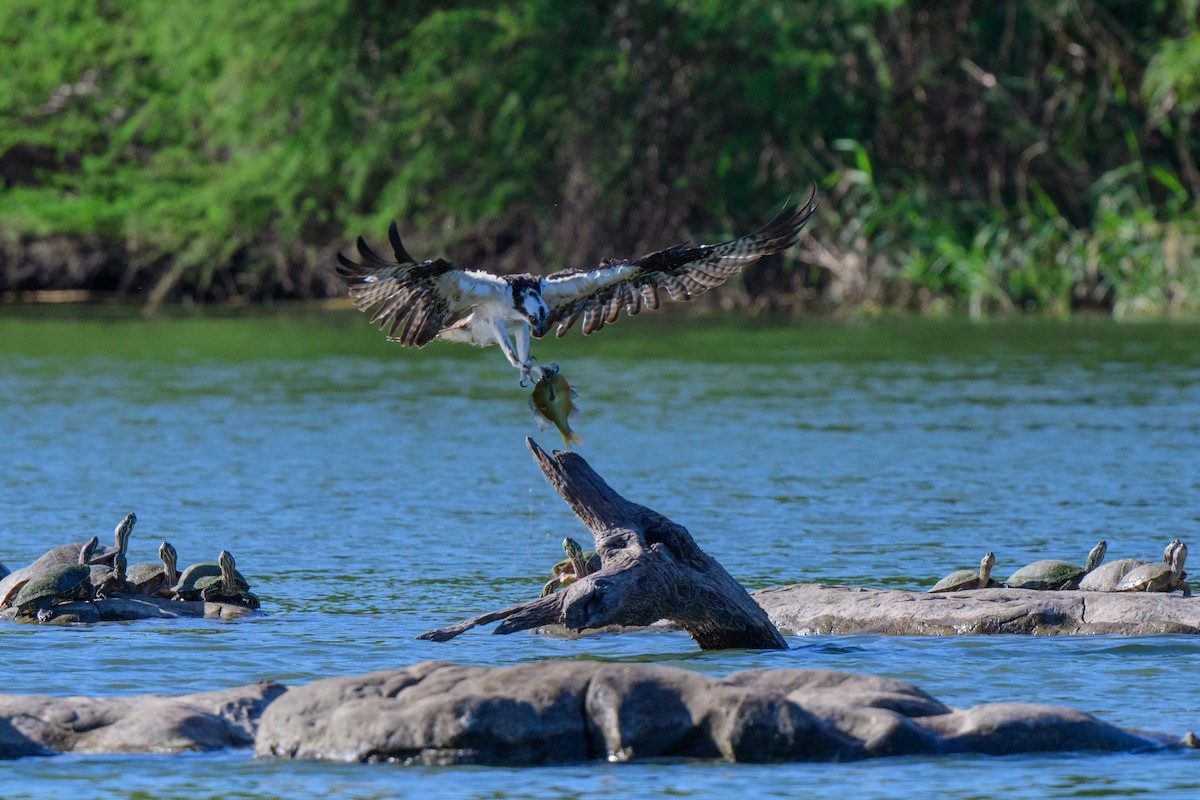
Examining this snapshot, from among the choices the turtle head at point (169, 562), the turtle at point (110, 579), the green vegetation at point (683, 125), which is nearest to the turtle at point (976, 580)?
the turtle head at point (169, 562)

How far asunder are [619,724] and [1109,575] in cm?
357

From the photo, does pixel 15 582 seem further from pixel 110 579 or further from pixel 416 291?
pixel 416 291

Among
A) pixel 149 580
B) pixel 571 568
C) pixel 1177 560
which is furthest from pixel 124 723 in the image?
pixel 1177 560

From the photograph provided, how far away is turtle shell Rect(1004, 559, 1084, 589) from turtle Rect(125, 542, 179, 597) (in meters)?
3.86

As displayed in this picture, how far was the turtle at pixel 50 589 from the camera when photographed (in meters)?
8.79

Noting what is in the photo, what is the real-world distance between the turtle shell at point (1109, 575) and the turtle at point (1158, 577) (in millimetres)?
36

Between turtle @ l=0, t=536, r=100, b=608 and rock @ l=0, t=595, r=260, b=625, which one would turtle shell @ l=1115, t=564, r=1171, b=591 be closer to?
rock @ l=0, t=595, r=260, b=625

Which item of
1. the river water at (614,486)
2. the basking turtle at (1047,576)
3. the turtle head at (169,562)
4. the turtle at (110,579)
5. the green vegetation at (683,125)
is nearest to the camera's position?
the river water at (614,486)

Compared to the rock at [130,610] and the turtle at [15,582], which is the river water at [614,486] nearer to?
the rock at [130,610]

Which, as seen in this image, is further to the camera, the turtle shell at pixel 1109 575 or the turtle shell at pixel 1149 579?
the turtle shell at pixel 1109 575

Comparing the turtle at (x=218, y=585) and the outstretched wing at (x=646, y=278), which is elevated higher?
the outstretched wing at (x=646, y=278)

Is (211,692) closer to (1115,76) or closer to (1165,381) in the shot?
(1165,381)

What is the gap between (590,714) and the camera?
625cm

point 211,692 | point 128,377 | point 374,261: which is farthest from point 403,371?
point 211,692
